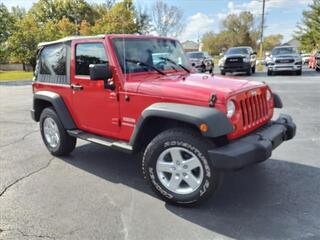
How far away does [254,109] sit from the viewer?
4137 mm

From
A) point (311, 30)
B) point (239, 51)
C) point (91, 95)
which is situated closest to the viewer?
point (91, 95)

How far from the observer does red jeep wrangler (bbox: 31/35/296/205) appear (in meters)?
3.63

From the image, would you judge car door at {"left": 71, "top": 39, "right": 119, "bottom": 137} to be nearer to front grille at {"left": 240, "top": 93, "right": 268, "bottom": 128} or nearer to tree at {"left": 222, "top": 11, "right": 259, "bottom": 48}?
front grille at {"left": 240, "top": 93, "right": 268, "bottom": 128}

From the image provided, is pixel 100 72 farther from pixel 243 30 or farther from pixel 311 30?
pixel 243 30

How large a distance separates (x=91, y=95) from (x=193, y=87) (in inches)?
65.7

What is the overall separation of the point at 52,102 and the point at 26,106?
6.70 meters

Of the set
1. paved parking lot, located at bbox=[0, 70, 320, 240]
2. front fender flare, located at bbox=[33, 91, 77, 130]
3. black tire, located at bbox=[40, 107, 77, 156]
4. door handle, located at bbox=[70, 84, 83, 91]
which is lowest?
paved parking lot, located at bbox=[0, 70, 320, 240]

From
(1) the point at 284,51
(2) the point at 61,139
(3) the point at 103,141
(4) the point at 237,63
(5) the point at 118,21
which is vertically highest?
(5) the point at 118,21

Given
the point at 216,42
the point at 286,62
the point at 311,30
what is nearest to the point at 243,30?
the point at 216,42

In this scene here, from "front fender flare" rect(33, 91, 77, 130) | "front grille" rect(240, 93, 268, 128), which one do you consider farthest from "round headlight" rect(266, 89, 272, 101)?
"front fender flare" rect(33, 91, 77, 130)

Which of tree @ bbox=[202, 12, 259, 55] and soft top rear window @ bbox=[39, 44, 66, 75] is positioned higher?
tree @ bbox=[202, 12, 259, 55]

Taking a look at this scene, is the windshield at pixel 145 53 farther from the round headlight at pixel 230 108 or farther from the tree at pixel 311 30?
the tree at pixel 311 30

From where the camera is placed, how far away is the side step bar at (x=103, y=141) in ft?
14.4

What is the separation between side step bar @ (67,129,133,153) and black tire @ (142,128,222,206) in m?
0.41
